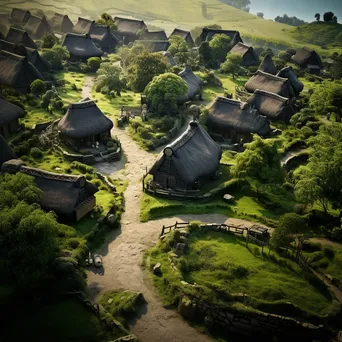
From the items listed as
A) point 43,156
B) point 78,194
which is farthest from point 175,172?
point 43,156

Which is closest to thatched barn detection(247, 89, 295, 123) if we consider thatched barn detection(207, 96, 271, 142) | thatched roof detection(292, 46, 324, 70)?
thatched barn detection(207, 96, 271, 142)

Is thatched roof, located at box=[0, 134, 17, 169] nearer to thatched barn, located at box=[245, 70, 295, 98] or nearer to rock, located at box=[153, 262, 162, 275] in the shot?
rock, located at box=[153, 262, 162, 275]

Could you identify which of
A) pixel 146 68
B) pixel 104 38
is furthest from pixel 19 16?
pixel 146 68

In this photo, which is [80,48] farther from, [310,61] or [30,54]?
[310,61]

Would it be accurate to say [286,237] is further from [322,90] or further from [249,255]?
[322,90]

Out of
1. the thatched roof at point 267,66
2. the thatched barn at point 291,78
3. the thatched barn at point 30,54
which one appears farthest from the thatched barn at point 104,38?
the thatched barn at point 291,78

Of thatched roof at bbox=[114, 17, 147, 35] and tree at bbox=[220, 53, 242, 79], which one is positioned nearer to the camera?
tree at bbox=[220, 53, 242, 79]
